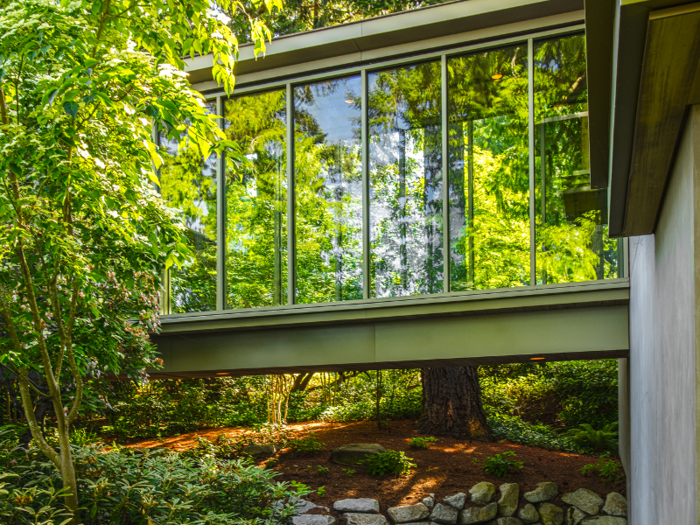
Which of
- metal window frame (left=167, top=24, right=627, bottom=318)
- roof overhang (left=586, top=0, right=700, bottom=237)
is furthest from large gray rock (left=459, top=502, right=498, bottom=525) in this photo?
roof overhang (left=586, top=0, right=700, bottom=237)

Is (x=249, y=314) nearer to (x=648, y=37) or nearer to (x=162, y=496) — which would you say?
(x=162, y=496)

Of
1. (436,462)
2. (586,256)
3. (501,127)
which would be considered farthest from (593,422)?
(501,127)

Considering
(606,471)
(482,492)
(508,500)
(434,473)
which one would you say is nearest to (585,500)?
(606,471)

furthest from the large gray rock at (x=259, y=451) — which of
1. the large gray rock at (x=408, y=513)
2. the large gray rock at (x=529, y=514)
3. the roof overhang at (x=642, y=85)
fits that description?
the roof overhang at (x=642, y=85)

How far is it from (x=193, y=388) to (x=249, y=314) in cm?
655

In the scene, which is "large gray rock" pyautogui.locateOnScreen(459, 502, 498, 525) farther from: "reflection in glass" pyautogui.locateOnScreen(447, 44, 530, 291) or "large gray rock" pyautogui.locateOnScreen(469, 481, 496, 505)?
"reflection in glass" pyautogui.locateOnScreen(447, 44, 530, 291)

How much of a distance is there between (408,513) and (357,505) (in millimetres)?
640

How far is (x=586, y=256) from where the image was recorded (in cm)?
586

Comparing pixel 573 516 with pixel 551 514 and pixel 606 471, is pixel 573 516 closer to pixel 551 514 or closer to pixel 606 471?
pixel 551 514

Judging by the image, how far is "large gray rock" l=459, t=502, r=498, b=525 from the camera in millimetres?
7426

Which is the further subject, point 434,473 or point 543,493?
point 434,473

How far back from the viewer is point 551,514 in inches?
292

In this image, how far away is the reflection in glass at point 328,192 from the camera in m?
6.82

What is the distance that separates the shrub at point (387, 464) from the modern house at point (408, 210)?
6.61 feet
